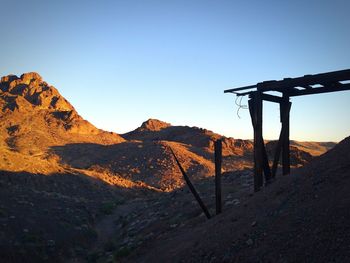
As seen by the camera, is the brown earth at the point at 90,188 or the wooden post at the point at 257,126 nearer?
the wooden post at the point at 257,126

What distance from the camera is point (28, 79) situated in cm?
6147

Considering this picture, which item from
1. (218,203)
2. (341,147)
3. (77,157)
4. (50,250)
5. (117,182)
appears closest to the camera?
(341,147)

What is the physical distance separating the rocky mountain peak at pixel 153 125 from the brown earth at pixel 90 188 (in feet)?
45.7

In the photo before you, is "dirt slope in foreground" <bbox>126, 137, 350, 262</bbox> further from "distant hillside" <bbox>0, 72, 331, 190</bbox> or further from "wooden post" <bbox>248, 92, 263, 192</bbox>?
"distant hillside" <bbox>0, 72, 331, 190</bbox>

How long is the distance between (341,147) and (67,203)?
13.8 m

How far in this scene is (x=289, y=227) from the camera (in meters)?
6.41

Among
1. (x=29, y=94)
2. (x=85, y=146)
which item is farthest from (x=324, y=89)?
(x=29, y=94)

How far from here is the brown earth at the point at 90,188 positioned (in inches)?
493

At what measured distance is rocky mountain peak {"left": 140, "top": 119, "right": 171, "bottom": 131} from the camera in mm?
68969

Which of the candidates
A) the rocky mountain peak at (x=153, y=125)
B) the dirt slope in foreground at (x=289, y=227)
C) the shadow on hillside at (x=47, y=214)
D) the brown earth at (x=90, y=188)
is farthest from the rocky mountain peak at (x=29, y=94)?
the dirt slope in foreground at (x=289, y=227)

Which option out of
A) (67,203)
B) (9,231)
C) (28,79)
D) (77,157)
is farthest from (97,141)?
(9,231)

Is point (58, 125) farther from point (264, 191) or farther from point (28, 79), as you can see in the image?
point (264, 191)

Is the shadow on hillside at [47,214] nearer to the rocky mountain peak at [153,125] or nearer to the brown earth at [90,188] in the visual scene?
the brown earth at [90,188]

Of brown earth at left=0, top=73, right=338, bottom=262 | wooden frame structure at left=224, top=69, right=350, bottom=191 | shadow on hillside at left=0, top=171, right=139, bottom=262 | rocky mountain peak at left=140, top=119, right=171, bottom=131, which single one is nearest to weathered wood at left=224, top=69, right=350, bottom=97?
wooden frame structure at left=224, top=69, right=350, bottom=191
